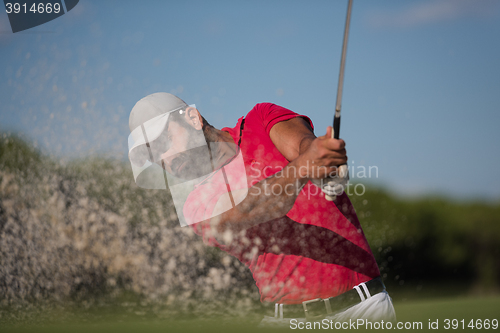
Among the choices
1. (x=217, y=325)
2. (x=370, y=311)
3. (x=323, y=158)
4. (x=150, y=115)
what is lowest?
(x=217, y=325)

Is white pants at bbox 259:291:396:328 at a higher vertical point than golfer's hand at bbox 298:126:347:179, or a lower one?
lower

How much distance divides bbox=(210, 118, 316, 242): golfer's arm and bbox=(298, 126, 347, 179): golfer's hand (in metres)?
0.03

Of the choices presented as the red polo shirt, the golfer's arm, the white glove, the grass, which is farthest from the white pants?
the white glove

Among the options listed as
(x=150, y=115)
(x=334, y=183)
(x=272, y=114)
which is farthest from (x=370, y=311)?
(x=150, y=115)

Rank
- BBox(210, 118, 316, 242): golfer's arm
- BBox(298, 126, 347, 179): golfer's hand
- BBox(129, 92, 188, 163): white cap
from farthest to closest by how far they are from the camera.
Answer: BBox(129, 92, 188, 163): white cap → BBox(210, 118, 316, 242): golfer's arm → BBox(298, 126, 347, 179): golfer's hand

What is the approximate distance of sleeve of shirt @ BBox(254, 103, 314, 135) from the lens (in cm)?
209

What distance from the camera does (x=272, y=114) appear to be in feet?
7.00

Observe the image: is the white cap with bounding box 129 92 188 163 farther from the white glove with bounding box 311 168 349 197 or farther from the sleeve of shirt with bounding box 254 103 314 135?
the white glove with bounding box 311 168 349 197

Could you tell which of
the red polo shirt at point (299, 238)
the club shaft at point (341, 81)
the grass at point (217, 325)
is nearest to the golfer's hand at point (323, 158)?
the club shaft at point (341, 81)

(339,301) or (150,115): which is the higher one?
(150,115)

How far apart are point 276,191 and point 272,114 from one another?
55 cm

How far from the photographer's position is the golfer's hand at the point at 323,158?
1.57 metres

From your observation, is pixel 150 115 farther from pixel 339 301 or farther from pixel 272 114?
pixel 339 301

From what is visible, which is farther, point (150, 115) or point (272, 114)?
point (150, 115)
